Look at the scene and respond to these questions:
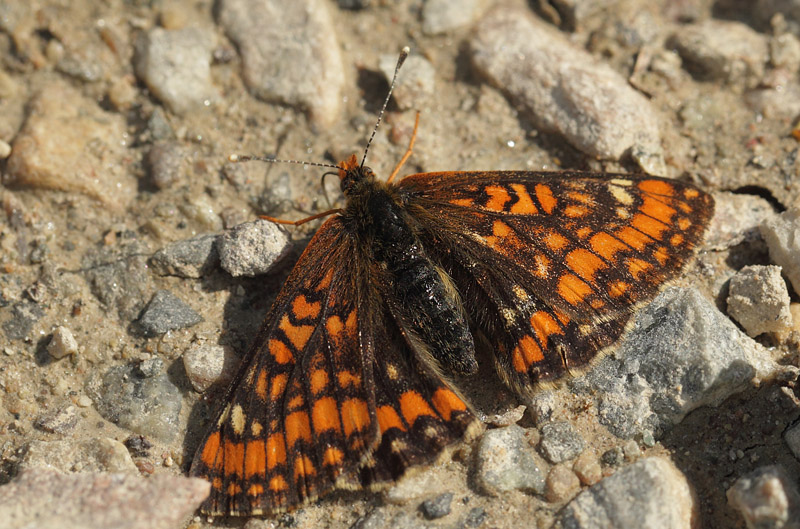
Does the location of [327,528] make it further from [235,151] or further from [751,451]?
[235,151]

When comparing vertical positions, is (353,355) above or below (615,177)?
below

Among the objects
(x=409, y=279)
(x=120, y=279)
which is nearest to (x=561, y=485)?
(x=409, y=279)

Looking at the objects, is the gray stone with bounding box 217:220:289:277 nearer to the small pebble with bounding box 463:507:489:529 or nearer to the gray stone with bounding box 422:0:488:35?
the small pebble with bounding box 463:507:489:529

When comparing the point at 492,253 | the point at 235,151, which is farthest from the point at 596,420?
the point at 235,151

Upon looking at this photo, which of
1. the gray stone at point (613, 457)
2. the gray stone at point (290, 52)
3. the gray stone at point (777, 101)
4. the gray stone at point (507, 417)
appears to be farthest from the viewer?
the gray stone at point (290, 52)

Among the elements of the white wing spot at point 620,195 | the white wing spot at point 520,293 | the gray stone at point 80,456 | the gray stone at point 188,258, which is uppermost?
the gray stone at point 188,258

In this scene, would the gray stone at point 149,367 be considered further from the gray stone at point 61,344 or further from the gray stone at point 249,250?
→ the gray stone at point 249,250

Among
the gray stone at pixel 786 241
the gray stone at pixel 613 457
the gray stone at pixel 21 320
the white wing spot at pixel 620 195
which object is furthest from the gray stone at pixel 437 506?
the gray stone at pixel 21 320
